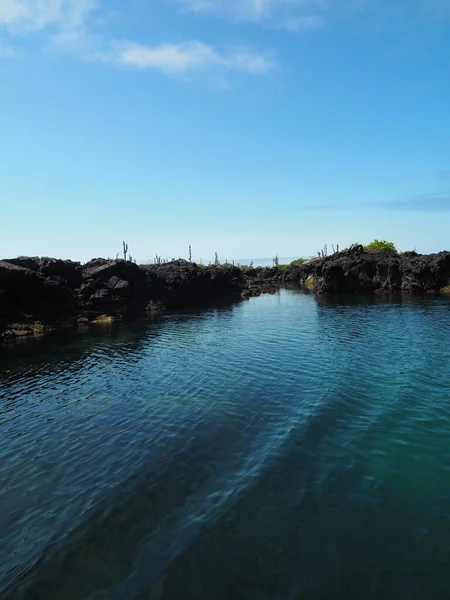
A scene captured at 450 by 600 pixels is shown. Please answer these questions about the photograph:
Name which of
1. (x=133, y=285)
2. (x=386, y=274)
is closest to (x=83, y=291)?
(x=133, y=285)

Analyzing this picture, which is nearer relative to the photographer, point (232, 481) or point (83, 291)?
point (232, 481)

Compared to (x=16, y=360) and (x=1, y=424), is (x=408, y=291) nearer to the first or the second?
(x=16, y=360)

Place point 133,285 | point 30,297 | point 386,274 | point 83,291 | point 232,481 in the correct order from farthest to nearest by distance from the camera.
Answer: point 386,274
point 133,285
point 83,291
point 30,297
point 232,481

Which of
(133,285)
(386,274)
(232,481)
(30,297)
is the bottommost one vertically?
(232,481)

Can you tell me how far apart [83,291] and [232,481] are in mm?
63067

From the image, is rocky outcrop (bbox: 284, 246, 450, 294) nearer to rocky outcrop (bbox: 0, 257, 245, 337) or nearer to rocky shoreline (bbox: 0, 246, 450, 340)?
rocky shoreline (bbox: 0, 246, 450, 340)

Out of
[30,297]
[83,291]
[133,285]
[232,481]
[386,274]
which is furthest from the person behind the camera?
[386,274]

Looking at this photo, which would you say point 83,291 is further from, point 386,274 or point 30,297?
point 386,274

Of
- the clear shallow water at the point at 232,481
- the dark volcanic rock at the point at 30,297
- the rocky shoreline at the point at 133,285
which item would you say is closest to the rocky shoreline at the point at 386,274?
the rocky shoreline at the point at 133,285

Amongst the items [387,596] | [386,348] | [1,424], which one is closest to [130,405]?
[1,424]

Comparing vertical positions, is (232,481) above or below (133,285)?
below

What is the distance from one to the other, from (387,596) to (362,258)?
9467 cm

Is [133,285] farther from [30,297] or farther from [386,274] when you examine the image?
[386,274]

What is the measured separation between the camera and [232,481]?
1503 centimetres
